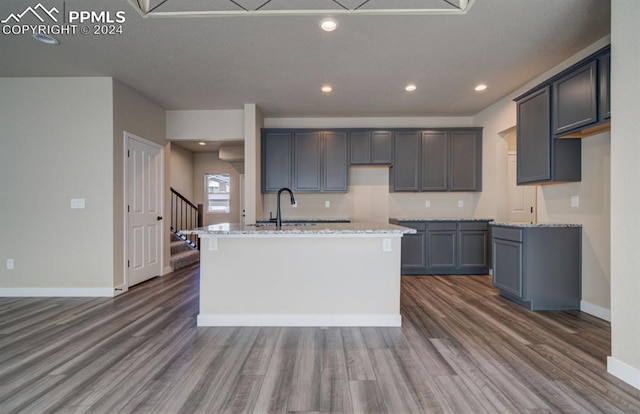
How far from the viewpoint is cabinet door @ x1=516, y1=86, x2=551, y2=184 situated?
315cm

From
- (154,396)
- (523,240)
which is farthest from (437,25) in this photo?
(154,396)

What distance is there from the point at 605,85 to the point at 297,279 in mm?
3201

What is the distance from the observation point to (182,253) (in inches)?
231

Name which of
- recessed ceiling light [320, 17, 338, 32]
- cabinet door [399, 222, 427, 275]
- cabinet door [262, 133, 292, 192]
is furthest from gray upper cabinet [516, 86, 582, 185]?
cabinet door [262, 133, 292, 192]

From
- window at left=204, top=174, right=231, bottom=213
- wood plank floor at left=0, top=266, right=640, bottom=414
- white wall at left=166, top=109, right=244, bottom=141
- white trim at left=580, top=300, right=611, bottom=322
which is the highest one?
white wall at left=166, top=109, right=244, bottom=141

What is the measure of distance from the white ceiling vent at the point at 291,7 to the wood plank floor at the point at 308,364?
2745 mm

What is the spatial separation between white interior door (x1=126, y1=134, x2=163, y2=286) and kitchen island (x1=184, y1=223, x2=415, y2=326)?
2.07m

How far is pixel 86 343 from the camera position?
241 cm

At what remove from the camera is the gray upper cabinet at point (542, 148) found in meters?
3.11

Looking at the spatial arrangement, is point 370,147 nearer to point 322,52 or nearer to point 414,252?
point 414,252

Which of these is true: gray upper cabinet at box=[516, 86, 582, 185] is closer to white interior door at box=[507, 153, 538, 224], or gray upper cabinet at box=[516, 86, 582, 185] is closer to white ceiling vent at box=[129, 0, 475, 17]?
white ceiling vent at box=[129, 0, 475, 17]

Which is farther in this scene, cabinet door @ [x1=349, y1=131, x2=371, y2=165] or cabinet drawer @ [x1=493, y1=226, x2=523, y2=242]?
cabinet door @ [x1=349, y1=131, x2=371, y2=165]

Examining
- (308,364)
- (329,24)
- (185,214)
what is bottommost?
(308,364)

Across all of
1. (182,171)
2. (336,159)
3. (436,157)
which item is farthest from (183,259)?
(436,157)
